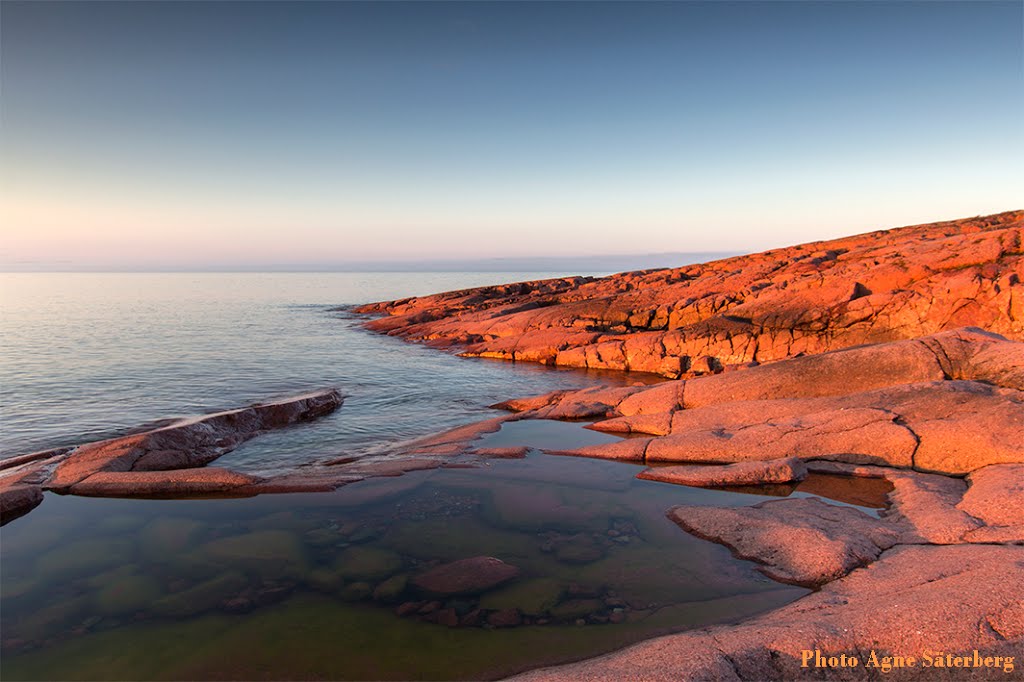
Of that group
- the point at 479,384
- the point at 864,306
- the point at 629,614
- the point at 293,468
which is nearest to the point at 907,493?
the point at 629,614

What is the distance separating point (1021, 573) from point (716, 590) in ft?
11.6

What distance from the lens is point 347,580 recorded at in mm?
8156

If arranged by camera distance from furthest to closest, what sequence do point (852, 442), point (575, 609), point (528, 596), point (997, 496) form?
point (852, 442)
point (997, 496)
point (528, 596)
point (575, 609)

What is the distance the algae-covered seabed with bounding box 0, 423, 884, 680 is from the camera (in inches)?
255

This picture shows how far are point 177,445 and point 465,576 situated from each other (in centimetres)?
1074

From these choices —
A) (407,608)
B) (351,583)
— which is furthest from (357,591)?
(407,608)

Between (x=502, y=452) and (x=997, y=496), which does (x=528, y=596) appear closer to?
(x=502, y=452)

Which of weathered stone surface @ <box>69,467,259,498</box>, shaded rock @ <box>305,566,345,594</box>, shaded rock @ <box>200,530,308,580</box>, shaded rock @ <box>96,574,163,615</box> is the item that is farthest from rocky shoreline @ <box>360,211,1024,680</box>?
weathered stone surface @ <box>69,467,259,498</box>

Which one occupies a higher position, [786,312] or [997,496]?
[786,312]

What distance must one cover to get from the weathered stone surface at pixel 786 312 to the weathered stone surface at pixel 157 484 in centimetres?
1781

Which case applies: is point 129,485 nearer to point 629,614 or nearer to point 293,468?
point 293,468

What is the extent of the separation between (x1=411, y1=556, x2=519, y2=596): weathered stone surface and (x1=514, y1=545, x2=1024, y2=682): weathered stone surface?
2.28m

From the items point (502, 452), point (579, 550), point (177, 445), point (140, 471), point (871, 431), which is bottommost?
point (579, 550)

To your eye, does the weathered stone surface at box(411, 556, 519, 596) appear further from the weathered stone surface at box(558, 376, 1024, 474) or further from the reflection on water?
the weathered stone surface at box(558, 376, 1024, 474)
